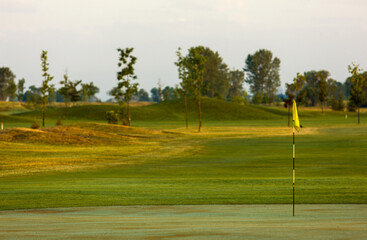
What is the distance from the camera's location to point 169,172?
3269 centimetres

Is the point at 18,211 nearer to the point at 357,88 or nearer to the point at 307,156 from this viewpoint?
the point at 307,156

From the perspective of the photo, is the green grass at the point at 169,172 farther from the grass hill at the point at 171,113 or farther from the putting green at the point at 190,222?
the grass hill at the point at 171,113

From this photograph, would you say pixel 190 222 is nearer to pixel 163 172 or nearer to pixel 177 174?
pixel 177 174

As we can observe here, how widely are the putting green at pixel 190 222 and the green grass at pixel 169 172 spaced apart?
1.89 meters

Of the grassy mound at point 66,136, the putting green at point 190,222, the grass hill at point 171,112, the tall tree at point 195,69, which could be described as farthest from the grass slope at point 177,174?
the grass hill at point 171,112

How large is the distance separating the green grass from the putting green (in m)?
1.89

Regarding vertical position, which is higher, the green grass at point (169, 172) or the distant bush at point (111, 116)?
the distant bush at point (111, 116)

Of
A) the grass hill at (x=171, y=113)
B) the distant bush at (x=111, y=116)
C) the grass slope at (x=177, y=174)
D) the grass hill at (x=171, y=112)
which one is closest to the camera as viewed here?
the grass slope at (x=177, y=174)

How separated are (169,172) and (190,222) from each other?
66.1ft

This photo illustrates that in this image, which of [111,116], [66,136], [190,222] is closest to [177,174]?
[190,222]

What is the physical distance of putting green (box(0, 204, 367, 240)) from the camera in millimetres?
10305

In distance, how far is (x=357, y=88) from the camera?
104438 millimetres

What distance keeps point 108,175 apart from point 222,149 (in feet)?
73.6

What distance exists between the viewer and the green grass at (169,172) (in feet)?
62.2
